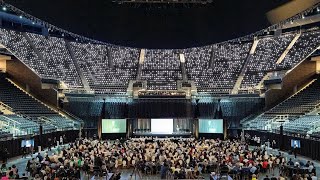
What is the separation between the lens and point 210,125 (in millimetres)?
47531

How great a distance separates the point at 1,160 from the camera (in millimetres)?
28875

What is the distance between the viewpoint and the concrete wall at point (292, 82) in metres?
49.0

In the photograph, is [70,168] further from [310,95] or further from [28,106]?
[310,95]

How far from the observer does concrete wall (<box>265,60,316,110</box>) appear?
49.0 meters

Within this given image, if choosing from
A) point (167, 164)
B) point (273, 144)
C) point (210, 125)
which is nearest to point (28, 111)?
point (210, 125)

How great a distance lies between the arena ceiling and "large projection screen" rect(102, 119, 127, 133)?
27.6 m

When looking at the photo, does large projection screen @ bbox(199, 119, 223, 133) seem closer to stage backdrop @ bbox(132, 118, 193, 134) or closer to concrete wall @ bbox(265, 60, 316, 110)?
stage backdrop @ bbox(132, 118, 193, 134)

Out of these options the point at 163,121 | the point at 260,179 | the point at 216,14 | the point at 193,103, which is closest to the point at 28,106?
the point at 163,121

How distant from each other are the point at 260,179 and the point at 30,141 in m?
17.7

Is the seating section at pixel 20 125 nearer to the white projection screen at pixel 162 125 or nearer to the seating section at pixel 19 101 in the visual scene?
the seating section at pixel 19 101

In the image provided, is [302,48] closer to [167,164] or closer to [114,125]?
[114,125]

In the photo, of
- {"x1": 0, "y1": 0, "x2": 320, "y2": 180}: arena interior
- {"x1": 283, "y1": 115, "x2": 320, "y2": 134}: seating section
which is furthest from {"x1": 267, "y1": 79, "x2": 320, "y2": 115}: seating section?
{"x1": 283, "y1": 115, "x2": 320, "y2": 134}: seating section

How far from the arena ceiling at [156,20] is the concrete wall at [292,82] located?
3010cm

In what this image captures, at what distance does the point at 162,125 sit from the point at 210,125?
553 centimetres
